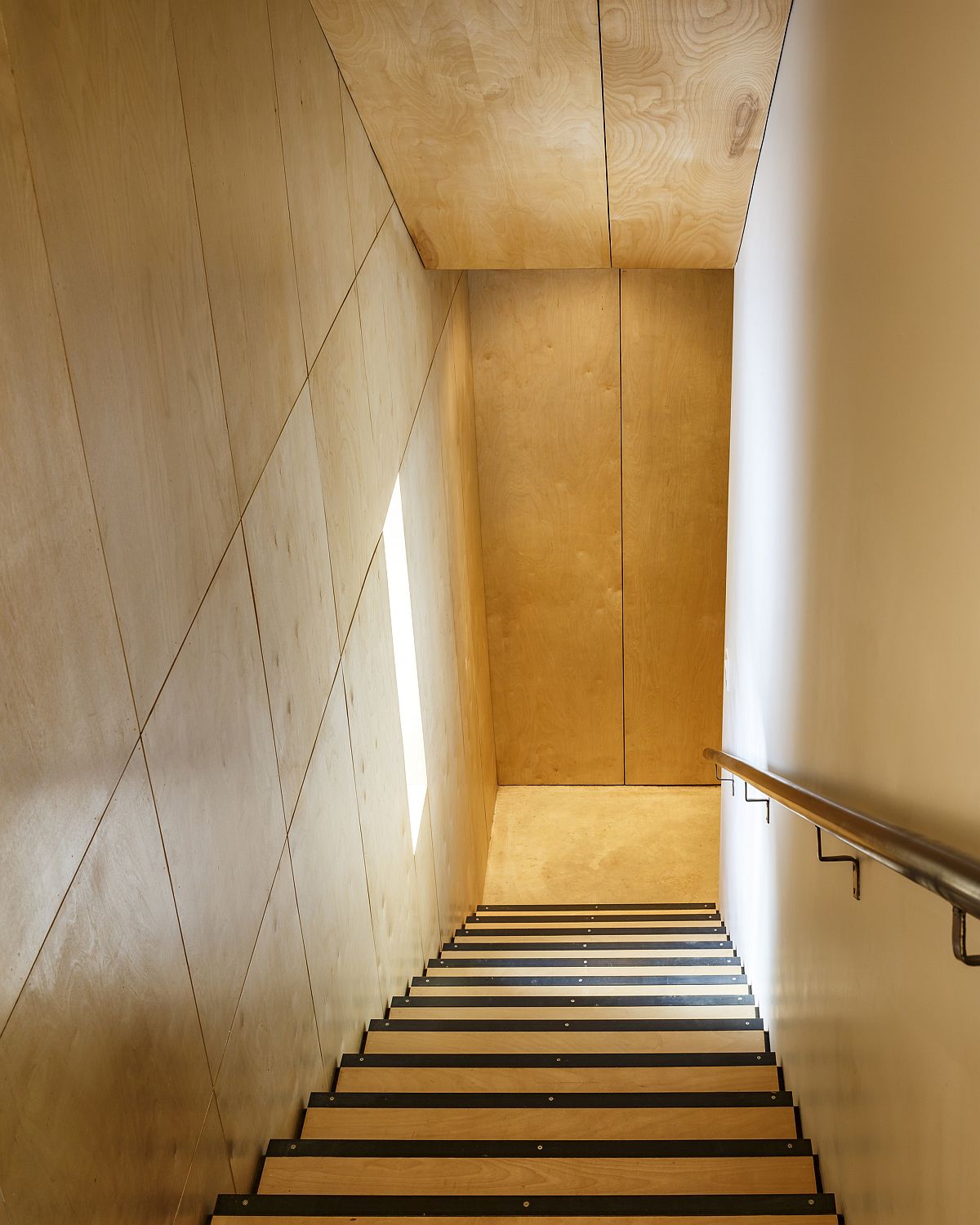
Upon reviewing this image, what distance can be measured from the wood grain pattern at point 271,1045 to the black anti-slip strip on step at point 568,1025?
28.9 inches

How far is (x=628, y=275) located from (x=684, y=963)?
4.65 m

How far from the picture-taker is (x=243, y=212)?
2.54m

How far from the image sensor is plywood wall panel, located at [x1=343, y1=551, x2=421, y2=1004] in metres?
3.71

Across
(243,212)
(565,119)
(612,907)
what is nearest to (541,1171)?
(243,212)

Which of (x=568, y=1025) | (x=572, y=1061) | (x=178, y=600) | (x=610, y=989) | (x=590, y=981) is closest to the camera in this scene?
(x=178, y=600)

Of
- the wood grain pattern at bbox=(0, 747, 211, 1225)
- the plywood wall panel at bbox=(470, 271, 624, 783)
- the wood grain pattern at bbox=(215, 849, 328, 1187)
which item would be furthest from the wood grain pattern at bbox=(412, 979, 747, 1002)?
the plywood wall panel at bbox=(470, 271, 624, 783)

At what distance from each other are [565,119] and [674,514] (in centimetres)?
419

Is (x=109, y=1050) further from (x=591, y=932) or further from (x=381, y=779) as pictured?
(x=591, y=932)

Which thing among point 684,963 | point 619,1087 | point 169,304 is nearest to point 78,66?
point 169,304

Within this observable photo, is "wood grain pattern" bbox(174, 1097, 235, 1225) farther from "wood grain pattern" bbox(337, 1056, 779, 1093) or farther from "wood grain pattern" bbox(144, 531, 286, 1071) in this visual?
"wood grain pattern" bbox(337, 1056, 779, 1093)

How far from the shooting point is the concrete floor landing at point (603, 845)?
24.8ft

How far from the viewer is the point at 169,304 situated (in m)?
2.05

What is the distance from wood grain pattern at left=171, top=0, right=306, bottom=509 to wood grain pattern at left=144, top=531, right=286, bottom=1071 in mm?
374

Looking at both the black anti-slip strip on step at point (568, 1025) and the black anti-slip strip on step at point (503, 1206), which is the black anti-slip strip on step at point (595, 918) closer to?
the black anti-slip strip on step at point (568, 1025)
